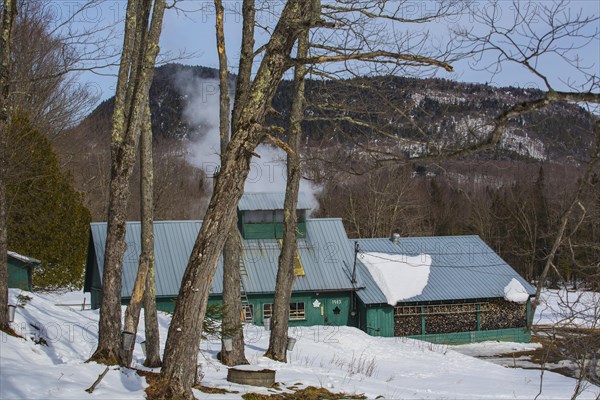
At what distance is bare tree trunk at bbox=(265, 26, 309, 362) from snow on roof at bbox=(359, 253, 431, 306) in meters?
13.7

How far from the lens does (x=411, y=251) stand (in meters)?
32.7

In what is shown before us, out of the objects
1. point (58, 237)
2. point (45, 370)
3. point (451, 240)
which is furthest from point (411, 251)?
point (45, 370)

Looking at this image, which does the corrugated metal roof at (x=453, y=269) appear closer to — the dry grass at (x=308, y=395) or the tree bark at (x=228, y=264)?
the tree bark at (x=228, y=264)

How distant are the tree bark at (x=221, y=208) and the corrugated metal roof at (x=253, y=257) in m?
19.5

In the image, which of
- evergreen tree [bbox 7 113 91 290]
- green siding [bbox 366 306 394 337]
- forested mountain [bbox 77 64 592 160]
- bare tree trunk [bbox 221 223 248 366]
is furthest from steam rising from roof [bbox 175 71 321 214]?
evergreen tree [bbox 7 113 91 290]

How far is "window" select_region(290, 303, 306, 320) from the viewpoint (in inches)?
1111

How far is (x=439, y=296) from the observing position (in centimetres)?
2920

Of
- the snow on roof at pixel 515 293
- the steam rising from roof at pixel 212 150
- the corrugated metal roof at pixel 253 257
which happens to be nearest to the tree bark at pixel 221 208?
the steam rising from roof at pixel 212 150

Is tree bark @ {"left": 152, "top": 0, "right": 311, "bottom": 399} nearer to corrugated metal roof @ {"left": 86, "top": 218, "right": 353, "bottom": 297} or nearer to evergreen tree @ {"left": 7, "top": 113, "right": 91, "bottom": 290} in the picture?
corrugated metal roof @ {"left": 86, "top": 218, "right": 353, "bottom": 297}

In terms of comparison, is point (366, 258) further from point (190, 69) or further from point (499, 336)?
point (190, 69)

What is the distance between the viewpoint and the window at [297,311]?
28227 mm

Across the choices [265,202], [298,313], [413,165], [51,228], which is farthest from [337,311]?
[413,165]

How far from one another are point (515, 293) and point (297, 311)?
9386mm

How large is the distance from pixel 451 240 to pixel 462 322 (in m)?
5.09
